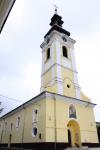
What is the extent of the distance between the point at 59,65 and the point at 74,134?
9.85 meters

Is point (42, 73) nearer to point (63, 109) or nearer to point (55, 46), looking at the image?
point (55, 46)

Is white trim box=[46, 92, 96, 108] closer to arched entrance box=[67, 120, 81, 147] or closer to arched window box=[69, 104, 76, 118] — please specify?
arched window box=[69, 104, 76, 118]

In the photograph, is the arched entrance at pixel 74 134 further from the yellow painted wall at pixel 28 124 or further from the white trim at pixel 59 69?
the white trim at pixel 59 69

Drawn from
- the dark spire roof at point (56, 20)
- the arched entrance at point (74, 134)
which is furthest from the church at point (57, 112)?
the dark spire roof at point (56, 20)

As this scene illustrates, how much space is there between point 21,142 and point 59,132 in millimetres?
6501

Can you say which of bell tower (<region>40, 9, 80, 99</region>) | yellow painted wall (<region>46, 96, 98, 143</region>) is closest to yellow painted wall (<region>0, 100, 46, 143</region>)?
yellow painted wall (<region>46, 96, 98, 143</region>)

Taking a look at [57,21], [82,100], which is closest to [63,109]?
[82,100]

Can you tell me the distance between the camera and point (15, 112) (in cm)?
2542

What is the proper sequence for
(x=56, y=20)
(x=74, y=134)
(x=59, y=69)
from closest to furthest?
(x=74, y=134) → (x=59, y=69) → (x=56, y=20)

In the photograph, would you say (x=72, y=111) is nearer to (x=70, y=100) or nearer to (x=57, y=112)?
(x=70, y=100)

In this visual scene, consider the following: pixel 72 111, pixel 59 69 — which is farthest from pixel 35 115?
pixel 59 69

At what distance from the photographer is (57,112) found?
17469 mm

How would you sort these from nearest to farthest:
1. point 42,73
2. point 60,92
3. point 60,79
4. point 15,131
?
point 60,92, point 60,79, point 15,131, point 42,73

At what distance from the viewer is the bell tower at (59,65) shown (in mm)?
20766
